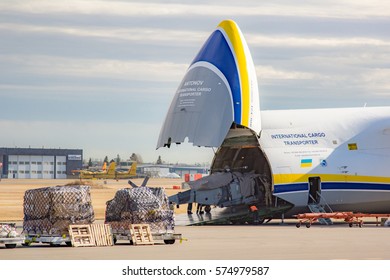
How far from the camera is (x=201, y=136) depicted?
48.3 metres

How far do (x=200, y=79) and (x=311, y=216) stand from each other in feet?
Answer: 25.5

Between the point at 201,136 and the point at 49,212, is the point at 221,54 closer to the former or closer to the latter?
the point at 201,136

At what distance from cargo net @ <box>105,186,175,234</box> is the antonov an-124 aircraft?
9.45 metres

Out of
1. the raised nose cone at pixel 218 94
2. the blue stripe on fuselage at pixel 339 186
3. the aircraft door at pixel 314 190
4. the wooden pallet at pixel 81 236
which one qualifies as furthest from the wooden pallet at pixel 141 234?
the aircraft door at pixel 314 190

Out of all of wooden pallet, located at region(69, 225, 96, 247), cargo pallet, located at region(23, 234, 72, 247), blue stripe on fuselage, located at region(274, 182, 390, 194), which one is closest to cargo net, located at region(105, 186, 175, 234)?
wooden pallet, located at region(69, 225, 96, 247)

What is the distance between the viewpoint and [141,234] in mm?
37625

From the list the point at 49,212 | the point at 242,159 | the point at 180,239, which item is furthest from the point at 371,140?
the point at 49,212

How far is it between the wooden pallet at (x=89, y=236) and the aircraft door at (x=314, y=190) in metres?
15.5

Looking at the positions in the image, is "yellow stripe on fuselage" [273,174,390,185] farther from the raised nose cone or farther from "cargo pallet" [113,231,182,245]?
"cargo pallet" [113,231,182,245]

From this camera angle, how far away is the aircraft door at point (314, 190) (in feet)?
165

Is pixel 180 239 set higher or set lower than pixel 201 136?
lower

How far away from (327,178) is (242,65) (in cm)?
660

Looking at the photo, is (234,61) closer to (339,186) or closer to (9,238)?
(339,186)

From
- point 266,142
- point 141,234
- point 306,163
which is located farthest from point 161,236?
point 306,163
